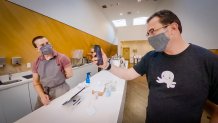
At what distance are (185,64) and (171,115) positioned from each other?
41 cm

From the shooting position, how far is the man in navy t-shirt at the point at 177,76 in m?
0.78

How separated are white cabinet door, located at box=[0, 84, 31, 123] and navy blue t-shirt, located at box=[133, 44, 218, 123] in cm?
188

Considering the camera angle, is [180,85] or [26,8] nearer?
[180,85]

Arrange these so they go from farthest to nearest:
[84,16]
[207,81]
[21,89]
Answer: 1. [84,16]
2. [21,89]
3. [207,81]

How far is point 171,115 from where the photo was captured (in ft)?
2.85

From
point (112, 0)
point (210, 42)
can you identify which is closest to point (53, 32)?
point (112, 0)

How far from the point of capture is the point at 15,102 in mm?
1673

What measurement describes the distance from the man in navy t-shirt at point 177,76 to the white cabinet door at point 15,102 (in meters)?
1.86

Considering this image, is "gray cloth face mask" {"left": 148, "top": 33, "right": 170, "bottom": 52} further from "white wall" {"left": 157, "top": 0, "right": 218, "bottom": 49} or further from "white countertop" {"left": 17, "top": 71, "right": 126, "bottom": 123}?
"white wall" {"left": 157, "top": 0, "right": 218, "bottom": 49}

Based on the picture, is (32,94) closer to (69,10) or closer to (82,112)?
(82,112)

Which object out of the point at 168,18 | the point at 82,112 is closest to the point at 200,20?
the point at 168,18

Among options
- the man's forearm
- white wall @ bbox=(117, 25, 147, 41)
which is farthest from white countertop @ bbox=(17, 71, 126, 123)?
white wall @ bbox=(117, 25, 147, 41)

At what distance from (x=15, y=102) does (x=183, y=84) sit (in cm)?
218

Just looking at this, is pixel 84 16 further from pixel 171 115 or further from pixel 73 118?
pixel 171 115
